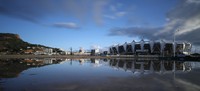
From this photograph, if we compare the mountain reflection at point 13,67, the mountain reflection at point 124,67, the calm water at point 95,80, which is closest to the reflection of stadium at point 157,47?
the mountain reflection at point 124,67

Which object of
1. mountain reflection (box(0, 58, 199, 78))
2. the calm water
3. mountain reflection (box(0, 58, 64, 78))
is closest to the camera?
the calm water

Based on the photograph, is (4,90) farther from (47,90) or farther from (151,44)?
(151,44)

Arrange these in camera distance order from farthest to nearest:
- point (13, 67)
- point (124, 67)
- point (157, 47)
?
point (157, 47) < point (124, 67) < point (13, 67)

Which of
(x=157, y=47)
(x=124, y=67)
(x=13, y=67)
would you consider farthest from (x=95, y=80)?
(x=157, y=47)

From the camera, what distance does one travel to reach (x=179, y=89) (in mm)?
14625

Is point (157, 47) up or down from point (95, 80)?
up

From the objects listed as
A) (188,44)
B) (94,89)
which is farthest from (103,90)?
(188,44)

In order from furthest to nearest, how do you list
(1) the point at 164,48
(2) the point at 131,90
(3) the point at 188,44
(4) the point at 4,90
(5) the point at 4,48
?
1. (3) the point at 188,44
2. (1) the point at 164,48
3. (5) the point at 4,48
4. (2) the point at 131,90
5. (4) the point at 4,90

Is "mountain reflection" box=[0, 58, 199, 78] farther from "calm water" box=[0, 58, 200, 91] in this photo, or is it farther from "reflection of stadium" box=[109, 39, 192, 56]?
"reflection of stadium" box=[109, 39, 192, 56]

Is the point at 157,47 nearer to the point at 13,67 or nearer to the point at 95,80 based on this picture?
the point at 13,67

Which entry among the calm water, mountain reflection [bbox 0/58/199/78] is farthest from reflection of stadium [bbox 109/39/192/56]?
the calm water

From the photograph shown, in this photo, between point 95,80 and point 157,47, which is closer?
point 95,80

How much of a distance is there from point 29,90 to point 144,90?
716cm

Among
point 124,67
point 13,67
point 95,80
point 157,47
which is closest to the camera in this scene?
point 95,80
